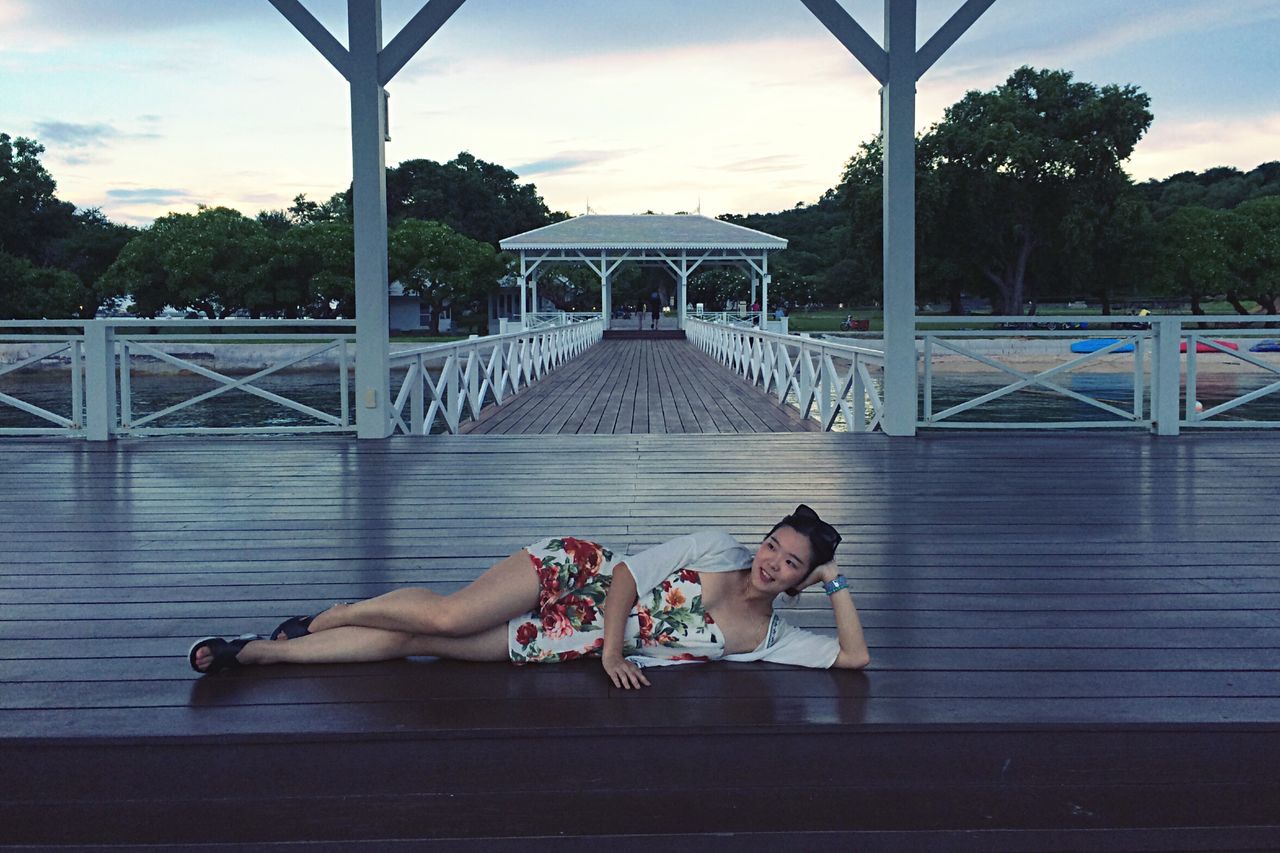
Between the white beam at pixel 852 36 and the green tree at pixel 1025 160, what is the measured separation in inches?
1071

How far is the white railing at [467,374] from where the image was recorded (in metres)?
8.40

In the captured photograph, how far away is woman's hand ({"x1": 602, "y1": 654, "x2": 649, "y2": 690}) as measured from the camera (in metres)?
2.48

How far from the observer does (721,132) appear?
3634 centimetres

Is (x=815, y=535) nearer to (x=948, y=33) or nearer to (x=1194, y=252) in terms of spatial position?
(x=948, y=33)

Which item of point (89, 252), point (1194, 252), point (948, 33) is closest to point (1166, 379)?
point (948, 33)

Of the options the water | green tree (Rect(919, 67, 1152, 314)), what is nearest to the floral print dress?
the water

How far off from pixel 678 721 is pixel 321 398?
2242 cm

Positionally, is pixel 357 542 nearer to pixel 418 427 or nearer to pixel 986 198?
pixel 418 427

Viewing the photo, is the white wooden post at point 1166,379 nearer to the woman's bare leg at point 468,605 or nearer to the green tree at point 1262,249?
the woman's bare leg at point 468,605

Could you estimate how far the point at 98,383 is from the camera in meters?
7.52

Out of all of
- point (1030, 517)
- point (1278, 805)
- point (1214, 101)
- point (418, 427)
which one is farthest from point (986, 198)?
point (1278, 805)

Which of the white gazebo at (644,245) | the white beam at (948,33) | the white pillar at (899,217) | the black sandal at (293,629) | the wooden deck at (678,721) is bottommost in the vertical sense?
the wooden deck at (678,721)

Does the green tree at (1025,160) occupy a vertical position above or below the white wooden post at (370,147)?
above

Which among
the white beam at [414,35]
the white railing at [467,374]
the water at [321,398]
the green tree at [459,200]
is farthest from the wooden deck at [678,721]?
the green tree at [459,200]
